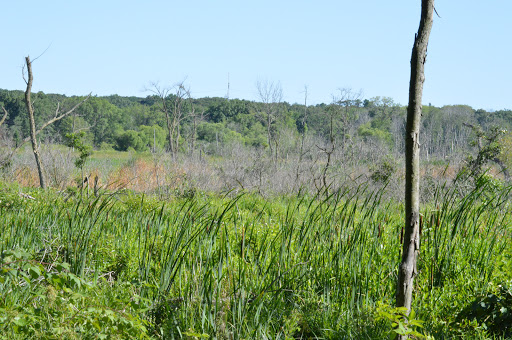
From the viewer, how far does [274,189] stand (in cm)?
1617

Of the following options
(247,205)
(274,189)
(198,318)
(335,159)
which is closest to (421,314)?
(198,318)

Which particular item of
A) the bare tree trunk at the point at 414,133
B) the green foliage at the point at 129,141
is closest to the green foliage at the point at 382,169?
the bare tree trunk at the point at 414,133

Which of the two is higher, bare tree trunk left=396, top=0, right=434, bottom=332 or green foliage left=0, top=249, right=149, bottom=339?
bare tree trunk left=396, top=0, right=434, bottom=332

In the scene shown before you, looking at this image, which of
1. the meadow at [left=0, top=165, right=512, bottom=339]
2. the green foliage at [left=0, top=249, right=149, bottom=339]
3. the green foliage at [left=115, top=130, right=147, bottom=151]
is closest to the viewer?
the green foliage at [left=0, top=249, right=149, bottom=339]

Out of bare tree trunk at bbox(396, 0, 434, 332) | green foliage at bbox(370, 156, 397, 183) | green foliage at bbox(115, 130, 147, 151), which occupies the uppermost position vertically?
bare tree trunk at bbox(396, 0, 434, 332)

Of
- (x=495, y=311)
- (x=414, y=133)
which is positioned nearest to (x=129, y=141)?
(x=495, y=311)

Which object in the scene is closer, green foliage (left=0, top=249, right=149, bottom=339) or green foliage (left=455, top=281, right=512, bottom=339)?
green foliage (left=0, top=249, right=149, bottom=339)

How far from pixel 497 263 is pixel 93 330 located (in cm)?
331

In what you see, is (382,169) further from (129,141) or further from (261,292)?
(129,141)

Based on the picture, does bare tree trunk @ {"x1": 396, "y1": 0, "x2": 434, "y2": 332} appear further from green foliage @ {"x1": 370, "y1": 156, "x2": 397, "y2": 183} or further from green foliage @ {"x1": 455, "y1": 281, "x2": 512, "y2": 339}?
green foliage @ {"x1": 370, "y1": 156, "x2": 397, "y2": 183}

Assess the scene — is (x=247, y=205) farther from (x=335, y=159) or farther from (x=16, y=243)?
(x=335, y=159)

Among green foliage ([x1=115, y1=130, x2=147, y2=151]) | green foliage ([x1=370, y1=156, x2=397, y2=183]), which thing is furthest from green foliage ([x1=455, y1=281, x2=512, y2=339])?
green foliage ([x1=115, y1=130, x2=147, y2=151])

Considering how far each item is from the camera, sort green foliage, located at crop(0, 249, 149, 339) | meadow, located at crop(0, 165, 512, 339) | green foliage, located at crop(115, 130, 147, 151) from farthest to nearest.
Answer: green foliage, located at crop(115, 130, 147, 151) → meadow, located at crop(0, 165, 512, 339) → green foliage, located at crop(0, 249, 149, 339)

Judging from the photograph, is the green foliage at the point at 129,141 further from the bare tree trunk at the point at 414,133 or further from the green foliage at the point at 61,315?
the bare tree trunk at the point at 414,133
